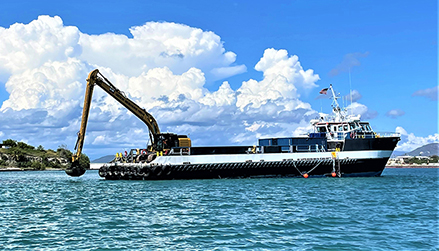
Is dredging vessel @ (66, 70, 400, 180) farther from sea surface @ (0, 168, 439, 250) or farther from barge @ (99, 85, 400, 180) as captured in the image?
sea surface @ (0, 168, 439, 250)

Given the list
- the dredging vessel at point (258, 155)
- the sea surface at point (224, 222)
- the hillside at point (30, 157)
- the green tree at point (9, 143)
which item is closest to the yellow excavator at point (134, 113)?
the dredging vessel at point (258, 155)

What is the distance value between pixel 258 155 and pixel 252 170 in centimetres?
190

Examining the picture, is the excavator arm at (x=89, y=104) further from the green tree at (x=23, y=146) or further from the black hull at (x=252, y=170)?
the green tree at (x=23, y=146)

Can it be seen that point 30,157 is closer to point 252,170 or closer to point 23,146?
point 23,146

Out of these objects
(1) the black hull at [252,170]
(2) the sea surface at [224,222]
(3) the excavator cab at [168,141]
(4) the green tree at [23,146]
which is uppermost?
(4) the green tree at [23,146]

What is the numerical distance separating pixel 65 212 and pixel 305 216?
42.8ft

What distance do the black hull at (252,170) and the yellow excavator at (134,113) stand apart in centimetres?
348

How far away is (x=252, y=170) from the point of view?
2030 inches

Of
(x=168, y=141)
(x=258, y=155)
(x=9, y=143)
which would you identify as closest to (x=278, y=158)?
(x=258, y=155)

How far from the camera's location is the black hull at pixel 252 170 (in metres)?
49.5

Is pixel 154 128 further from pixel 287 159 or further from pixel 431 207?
pixel 431 207

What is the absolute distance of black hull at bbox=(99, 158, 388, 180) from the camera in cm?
4947

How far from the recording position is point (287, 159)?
2076 inches

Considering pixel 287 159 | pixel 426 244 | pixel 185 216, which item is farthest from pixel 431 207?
pixel 287 159
